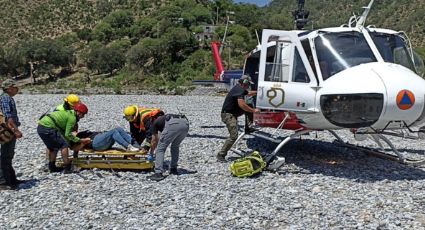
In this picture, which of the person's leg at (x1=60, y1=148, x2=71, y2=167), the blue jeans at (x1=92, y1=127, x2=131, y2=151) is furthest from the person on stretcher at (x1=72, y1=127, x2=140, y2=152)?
the person's leg at (x1=60, y1=148, x2=71, y2=167)

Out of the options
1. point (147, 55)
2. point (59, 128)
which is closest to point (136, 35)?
point (147, 55)

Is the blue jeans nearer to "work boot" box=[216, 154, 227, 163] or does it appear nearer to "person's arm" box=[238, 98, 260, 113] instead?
"work boot" box=[216, 154, 227, 163]

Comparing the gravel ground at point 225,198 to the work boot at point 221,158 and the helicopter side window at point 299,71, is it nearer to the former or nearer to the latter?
the work boot at point 221,158

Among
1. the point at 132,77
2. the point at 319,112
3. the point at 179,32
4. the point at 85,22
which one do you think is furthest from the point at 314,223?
the point at 85,22

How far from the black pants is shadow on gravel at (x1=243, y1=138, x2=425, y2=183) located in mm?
4780

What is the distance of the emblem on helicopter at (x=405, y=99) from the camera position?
26.7 feet

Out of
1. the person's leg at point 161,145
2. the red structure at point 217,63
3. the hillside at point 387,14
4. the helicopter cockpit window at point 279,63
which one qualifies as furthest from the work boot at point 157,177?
the hillside at point 387,14

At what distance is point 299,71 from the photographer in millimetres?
9211

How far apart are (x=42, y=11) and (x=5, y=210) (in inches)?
4256

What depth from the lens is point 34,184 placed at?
27.7 feet

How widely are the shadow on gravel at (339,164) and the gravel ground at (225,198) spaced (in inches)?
0.8

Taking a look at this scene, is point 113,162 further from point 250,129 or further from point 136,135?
point 250,129

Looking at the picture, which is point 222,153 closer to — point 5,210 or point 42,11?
point 5,210

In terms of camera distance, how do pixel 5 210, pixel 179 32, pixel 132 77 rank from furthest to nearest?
pixel 179 32 → pixel 132 77 → pixel 5 210
